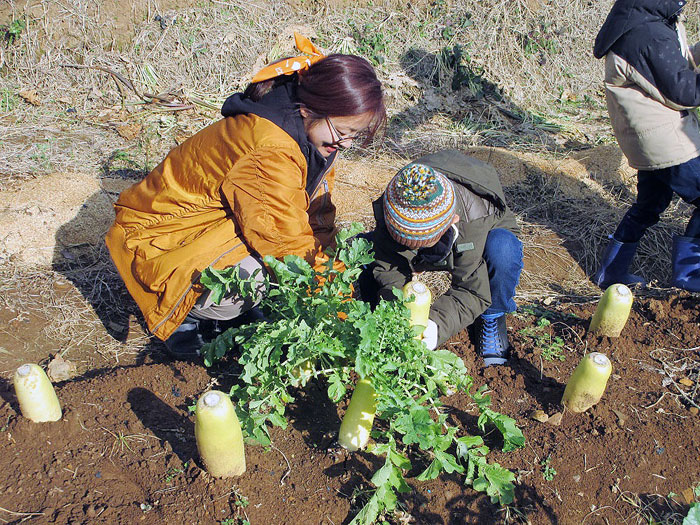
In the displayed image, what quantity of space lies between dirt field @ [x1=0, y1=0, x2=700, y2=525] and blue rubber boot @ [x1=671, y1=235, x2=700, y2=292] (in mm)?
149

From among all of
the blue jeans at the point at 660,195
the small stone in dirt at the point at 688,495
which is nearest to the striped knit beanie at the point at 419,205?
the small stone in dirt at the point at 688,495

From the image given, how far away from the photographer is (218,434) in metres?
2.00

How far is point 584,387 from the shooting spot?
2.55 metres

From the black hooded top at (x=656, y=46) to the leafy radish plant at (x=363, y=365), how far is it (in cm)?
197

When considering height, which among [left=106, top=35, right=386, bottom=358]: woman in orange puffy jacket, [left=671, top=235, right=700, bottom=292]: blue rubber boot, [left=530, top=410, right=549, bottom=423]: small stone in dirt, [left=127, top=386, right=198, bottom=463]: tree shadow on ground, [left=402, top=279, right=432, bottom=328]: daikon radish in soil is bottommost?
[left=530, top=410, right=549, bottom=423]: small stone in dirt

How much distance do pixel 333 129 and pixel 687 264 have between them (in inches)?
94.0

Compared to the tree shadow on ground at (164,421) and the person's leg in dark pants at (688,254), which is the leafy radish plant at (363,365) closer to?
the tree shadow on ground at (164,421)

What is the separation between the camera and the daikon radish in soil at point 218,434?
1.95 metres

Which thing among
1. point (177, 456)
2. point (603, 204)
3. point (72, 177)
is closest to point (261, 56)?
point (72, 177)

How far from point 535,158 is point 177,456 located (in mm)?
4031

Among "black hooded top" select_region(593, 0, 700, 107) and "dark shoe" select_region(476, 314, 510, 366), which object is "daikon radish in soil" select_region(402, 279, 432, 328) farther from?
"black hooded top" select_region(593, 0, 700, 107)

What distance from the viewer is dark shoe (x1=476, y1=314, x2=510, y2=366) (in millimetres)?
3012

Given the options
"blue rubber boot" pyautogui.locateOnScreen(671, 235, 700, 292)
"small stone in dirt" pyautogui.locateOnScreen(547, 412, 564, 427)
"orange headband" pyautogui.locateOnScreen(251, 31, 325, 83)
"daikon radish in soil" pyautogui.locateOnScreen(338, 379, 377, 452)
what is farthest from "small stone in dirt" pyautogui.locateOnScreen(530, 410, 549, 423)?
"orange headband" pyautogui.locateOnScreen(251, 31, 325, 83)

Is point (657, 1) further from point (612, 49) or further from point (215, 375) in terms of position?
point (215, 375)
